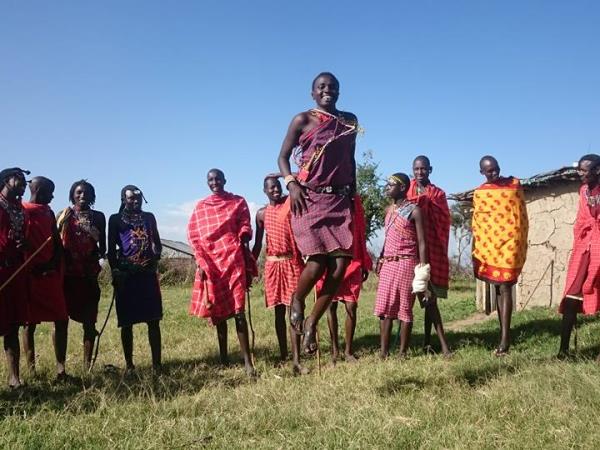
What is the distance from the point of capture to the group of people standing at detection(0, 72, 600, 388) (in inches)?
223

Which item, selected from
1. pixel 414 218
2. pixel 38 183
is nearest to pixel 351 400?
pixel 414 218

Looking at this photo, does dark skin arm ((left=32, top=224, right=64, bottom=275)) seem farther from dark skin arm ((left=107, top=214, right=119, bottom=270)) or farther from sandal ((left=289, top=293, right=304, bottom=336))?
sandal ((left=289, top=293, right=304, bottom=336))

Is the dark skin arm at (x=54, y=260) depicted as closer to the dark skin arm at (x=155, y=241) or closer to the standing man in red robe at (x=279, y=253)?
the dark skin arm at (x=155, y=241)

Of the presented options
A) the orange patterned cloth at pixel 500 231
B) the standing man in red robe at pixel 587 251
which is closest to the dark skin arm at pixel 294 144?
the standing man in red robe at pixel 587 251

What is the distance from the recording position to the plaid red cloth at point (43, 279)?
5684 mm

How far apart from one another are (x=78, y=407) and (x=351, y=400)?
2.05 metres

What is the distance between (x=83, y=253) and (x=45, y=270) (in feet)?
2.55

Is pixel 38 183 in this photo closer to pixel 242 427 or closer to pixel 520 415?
pixel 242 427

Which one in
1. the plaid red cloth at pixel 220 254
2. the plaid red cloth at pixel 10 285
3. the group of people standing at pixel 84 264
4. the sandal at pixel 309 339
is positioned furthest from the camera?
the plaid red cloth at pixel 220 254

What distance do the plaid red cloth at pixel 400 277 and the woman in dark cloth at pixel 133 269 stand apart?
2.64 m

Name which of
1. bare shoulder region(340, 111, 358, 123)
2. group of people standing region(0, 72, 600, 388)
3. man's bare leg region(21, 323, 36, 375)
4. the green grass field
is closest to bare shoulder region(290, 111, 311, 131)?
bare shoulder region(340, 111, 358, 123)

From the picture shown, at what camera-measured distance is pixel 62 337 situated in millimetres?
6066

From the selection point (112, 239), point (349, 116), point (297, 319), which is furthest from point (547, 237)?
point (112, 239)

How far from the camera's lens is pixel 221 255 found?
21.0 ft
